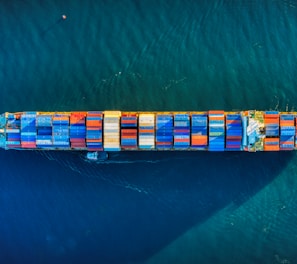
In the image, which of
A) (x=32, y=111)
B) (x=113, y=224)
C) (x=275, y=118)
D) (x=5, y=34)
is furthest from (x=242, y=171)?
(x=5, y=34)

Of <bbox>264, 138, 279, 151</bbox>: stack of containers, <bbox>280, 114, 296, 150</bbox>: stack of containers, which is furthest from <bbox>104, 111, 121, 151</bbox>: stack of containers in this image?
<bbox>280, 114, 296, 150</bbox>: stack of containers

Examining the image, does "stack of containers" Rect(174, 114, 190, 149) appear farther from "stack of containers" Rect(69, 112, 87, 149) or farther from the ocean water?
"stack of containers" Rect(69, 112, 87, 149)

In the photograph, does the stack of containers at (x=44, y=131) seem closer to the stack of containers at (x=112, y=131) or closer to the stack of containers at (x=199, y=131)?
the stack of containers at (x=112, y=131)

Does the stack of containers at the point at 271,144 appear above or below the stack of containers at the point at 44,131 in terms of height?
below

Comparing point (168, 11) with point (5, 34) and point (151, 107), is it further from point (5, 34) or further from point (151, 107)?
point (5, 34)

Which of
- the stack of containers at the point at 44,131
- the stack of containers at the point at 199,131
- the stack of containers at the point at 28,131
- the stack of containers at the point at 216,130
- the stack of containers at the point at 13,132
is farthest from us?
the stack of containers at the point at 13,132

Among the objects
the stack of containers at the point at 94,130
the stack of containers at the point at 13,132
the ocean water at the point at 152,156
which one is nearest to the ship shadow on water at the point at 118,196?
the ocean water at the point at 152,156
